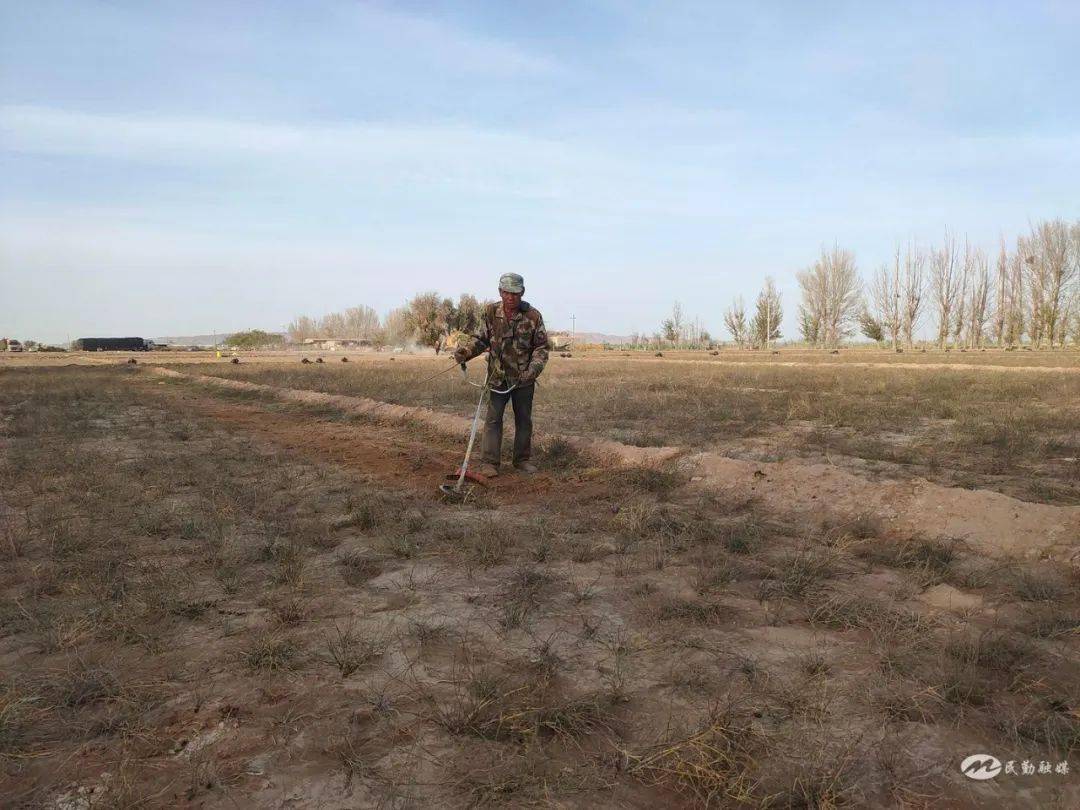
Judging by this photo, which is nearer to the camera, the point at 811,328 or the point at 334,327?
the point at 811,328

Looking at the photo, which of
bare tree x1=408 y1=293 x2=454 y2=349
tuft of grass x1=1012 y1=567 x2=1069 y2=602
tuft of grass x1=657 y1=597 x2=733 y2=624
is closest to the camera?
tuft of grass x1=657 y1=597 x2=733 y2=624

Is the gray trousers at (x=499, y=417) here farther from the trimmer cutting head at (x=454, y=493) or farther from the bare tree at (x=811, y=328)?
the bare tree at (x=811, y=328)

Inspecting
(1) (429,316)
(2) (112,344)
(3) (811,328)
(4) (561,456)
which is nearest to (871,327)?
(3) (811,328)

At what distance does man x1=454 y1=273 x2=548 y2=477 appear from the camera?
7375 mm

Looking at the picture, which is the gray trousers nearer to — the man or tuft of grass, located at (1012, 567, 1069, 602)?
the man

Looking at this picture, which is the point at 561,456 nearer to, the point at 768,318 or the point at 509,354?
the point at 509,354

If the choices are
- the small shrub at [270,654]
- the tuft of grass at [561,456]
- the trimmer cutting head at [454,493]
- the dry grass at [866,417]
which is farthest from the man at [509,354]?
the small shrub at [270,654]

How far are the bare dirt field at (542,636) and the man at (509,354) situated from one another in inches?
25.9

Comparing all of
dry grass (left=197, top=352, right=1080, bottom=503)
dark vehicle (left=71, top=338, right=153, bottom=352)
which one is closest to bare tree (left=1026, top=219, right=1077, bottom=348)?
dry grass (left=197, top=352, right=1080, bottom=503)

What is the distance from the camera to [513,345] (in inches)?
292

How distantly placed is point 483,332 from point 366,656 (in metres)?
5.30

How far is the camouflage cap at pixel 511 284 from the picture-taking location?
7.29m

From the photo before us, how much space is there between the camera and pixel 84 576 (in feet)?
13.1

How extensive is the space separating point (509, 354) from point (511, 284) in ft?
2.53
